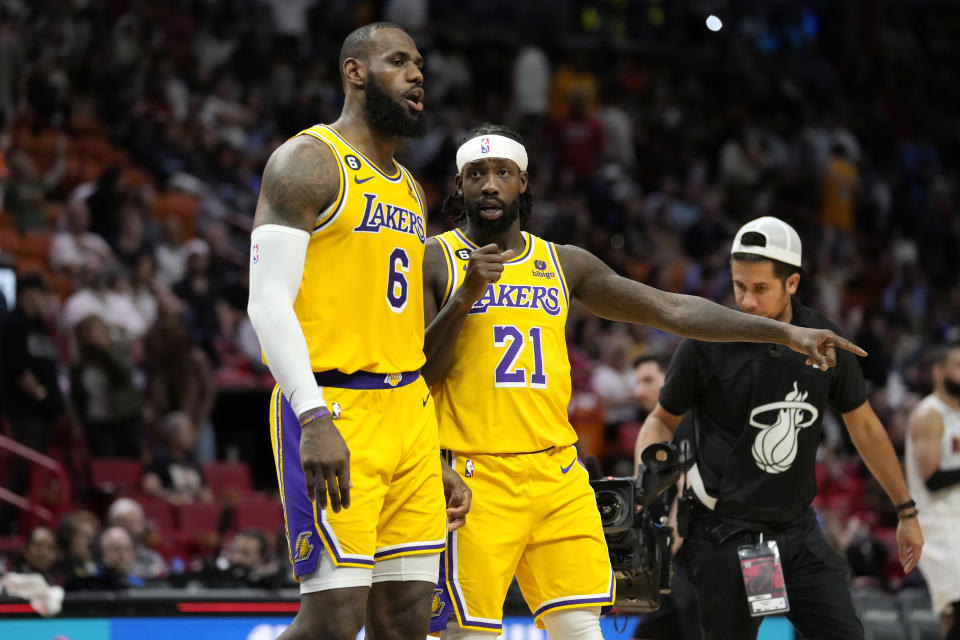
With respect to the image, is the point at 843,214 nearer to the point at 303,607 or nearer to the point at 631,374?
the point at 631,374

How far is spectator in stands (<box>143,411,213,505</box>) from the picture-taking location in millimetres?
11086

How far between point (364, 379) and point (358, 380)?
0.02 m

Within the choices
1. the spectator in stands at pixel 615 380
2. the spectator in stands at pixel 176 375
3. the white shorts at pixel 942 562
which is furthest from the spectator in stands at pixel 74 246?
the white shorts at pixel 942 562

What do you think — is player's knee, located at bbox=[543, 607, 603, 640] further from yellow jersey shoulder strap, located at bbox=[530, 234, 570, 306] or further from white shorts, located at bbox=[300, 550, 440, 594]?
yellow jersey shoulder strap, located at bbox=[530, 234, 570, 306]

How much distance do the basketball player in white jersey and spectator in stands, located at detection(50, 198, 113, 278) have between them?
749 cm

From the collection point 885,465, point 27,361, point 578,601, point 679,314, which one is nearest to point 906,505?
point 885,465

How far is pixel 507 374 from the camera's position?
5.36 metres

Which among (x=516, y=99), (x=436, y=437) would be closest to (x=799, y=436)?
(x=436, y=437)

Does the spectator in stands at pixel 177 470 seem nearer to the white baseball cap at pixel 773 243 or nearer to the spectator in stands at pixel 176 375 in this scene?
the spectator in stands at pixel 176 375

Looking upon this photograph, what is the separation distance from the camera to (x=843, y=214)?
2044 centimetres

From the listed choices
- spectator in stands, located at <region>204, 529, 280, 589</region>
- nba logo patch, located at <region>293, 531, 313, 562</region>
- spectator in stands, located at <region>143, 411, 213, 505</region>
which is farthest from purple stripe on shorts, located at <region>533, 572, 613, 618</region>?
spectator in stands, located at <region>143, 411, 213, 505</region>

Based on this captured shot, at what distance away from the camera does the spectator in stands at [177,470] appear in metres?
11.1

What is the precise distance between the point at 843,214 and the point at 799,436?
15.1 metres

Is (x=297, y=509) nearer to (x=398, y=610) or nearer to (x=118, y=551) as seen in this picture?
(x=398, y=610)
